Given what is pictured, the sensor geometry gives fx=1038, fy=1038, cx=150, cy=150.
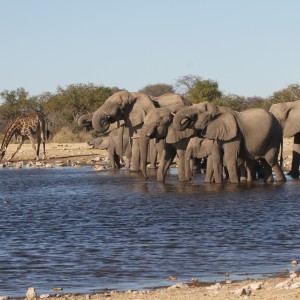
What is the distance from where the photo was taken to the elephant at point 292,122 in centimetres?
2400

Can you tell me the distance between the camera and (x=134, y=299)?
853cm

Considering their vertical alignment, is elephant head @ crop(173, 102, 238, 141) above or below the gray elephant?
above

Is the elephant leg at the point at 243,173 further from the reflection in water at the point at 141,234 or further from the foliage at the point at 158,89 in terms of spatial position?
the foliage at the point at 158,89

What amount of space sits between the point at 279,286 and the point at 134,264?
2327 millimetres

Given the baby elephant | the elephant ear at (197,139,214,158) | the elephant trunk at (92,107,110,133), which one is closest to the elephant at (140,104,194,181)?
the elephant ear at (197,139,214,158)

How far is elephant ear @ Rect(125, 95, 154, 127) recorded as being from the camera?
1021 inches

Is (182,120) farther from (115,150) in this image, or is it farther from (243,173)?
(115,150)

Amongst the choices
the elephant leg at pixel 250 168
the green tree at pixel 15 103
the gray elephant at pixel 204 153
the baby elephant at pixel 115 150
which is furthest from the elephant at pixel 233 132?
the green tree at pixel 15 103

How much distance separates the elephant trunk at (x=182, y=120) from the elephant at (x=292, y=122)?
141 inches

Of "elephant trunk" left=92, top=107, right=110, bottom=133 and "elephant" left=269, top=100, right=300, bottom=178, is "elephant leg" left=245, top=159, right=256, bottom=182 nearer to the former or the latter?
"elephant" left=269, top=100, right=300, bottom=178

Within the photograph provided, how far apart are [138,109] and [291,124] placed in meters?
4.04

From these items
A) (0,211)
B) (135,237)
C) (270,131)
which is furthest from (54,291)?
(270,131)

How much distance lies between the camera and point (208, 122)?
21.4m

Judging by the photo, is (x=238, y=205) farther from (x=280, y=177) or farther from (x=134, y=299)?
(x=134, y=299)
